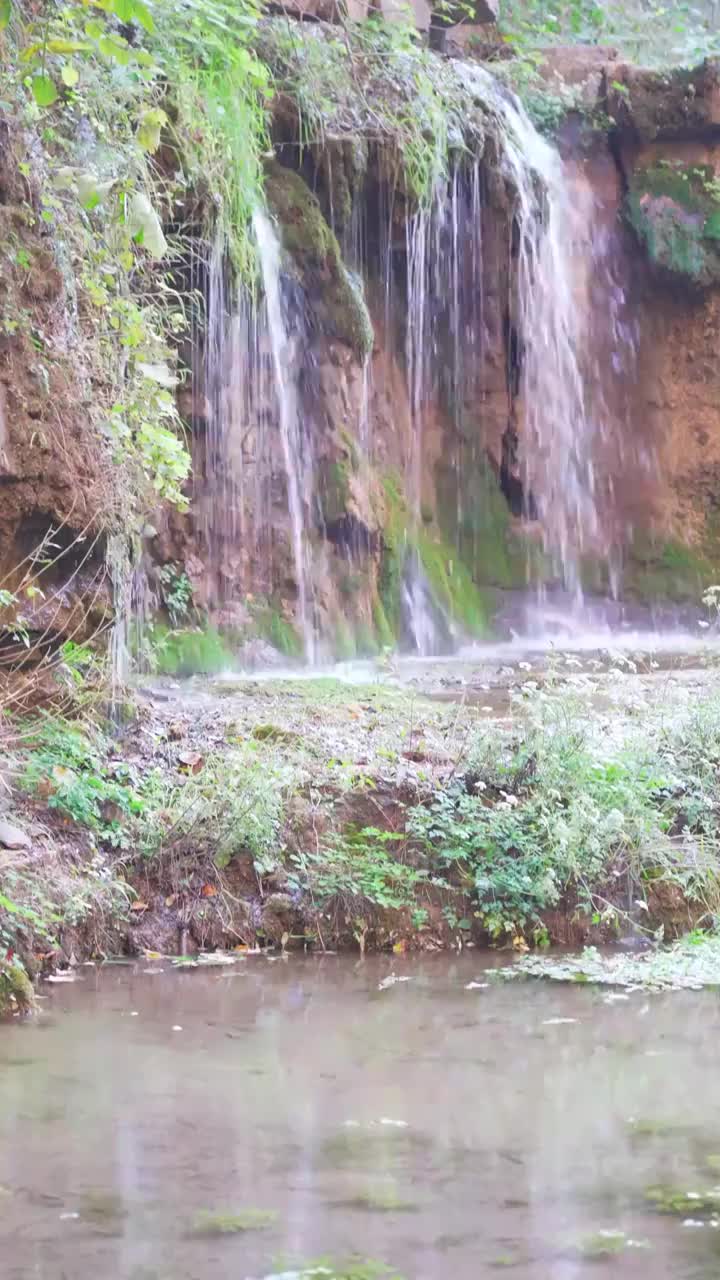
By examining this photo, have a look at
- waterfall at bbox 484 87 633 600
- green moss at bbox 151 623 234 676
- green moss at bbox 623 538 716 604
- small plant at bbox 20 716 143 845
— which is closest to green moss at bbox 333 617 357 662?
green moss at bbox 151 623 234 676

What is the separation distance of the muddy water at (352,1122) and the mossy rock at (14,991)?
0.10m

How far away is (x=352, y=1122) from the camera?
4.45 meters

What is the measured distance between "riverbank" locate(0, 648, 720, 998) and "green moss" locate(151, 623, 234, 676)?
350 cm

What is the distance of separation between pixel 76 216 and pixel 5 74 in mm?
780

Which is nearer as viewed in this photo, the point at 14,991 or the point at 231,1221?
the point at 231,1221

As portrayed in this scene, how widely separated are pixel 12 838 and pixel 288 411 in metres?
7.28

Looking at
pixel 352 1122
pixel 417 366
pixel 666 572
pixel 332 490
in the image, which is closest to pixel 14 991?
pixel 352 1122

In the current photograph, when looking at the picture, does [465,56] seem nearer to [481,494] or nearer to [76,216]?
[481,494]

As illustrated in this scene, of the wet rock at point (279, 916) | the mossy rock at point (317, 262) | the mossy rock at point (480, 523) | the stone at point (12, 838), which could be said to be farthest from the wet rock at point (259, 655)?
the stone at point (12, 838)

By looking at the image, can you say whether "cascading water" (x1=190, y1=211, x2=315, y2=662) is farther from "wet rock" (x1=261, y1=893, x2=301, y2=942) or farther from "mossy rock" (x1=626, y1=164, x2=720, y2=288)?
"wet rock" (x1=261, y1=893, x2=301, y2=942)

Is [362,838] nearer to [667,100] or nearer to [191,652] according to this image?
[191,652]

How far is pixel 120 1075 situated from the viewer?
16.0 feet

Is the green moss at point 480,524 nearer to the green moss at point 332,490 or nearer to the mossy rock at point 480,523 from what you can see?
the mossy rock at point 480,523

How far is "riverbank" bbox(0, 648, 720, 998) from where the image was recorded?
6.47 meters
